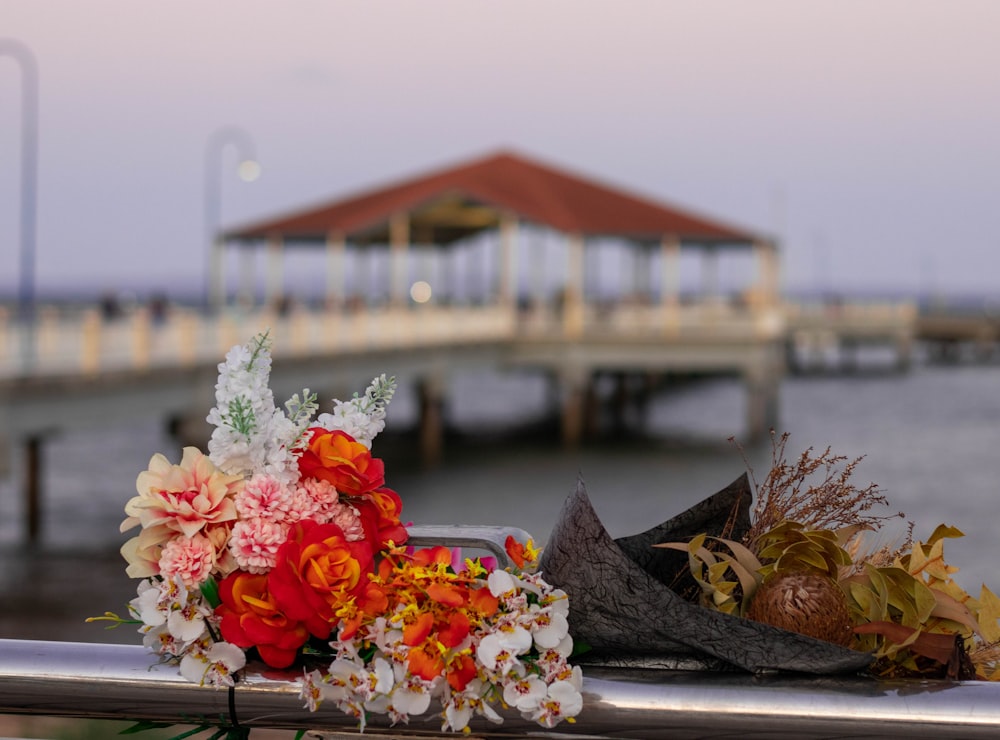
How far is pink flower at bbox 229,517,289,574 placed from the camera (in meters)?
1.96

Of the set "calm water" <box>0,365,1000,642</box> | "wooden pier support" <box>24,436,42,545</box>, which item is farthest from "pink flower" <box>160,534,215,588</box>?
"wooden pier support" <box>24,436,42,545</box>

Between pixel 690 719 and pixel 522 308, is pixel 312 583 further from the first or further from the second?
pixel 522 308

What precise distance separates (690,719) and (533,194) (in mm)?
40170

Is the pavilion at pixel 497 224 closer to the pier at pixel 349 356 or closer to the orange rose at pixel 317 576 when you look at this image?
the pier at pixel 349 356

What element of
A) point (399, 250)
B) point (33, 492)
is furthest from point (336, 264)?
point (33, 492)

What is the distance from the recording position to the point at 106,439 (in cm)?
5053

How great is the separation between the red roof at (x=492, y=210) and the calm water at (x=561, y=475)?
6.64 meters

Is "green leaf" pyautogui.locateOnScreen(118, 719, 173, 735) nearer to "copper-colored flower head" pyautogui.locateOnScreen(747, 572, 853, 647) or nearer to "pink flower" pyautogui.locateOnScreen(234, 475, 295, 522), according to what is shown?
"pink flower" pyautogui.locateOnScreen(234, 475, 295, 522)

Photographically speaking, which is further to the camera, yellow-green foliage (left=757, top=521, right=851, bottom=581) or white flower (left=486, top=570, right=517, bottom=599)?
yellow-green foliage (left=757, top=521, right=851, bottom=581)

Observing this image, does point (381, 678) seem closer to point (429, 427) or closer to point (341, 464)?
point (341, 464)

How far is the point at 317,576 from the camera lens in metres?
1.88

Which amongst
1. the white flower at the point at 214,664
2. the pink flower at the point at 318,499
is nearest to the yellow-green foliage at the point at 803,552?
the pink flower at the point at 318,499

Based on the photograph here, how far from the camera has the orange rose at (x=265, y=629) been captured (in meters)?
1.88

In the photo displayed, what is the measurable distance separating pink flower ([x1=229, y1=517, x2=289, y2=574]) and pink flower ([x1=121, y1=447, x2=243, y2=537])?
0.05m
